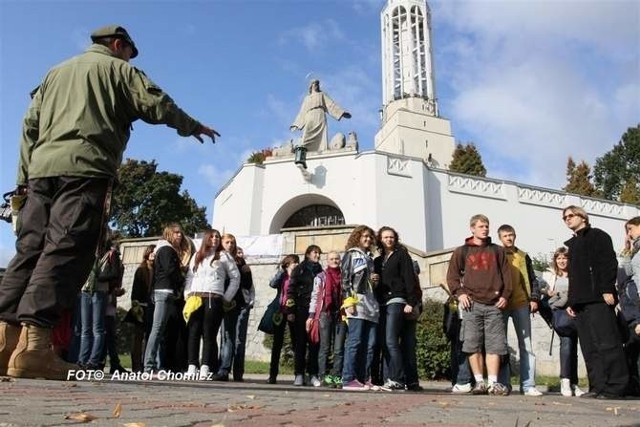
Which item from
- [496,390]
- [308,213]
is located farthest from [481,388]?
[308,213]

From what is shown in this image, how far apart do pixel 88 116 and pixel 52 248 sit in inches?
37.8

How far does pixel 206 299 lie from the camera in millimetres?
6570

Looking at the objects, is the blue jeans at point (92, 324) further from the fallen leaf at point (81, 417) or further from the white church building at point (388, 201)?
the white church building at point (388, 201)

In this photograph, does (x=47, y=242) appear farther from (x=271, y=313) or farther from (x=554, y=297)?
(x=554, y=297)

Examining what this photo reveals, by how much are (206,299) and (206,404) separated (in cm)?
391

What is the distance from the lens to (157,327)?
6.57 metres

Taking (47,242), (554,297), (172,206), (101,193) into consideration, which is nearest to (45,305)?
(47,242)

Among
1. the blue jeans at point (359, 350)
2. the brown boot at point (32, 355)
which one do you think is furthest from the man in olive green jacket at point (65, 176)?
the blue jeans at point (359, 350)

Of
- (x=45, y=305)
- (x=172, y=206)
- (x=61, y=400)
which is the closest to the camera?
(x=61, y=400)

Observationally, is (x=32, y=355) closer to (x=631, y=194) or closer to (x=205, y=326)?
(x=205, y=326)

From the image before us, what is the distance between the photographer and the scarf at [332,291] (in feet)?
23.1

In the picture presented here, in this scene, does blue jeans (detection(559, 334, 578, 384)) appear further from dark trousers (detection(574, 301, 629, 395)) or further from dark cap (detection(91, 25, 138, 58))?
dark cap (detection(91, 25, 138, 58))

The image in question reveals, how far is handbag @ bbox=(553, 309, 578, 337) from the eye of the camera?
263 inches

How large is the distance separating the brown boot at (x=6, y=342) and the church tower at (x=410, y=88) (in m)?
44.4
